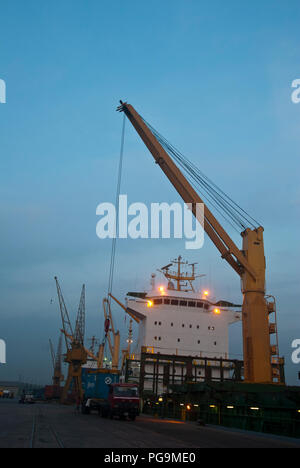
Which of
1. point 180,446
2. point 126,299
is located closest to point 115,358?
point 126,299

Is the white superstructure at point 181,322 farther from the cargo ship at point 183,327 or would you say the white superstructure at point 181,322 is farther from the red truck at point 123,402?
the red truck at point 123,402

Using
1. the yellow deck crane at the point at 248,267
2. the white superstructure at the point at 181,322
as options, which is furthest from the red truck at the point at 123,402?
the white superstructure at the point at 181,322

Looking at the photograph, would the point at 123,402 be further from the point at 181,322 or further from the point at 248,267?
the point at 181,322

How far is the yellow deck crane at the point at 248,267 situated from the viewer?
77.0ft

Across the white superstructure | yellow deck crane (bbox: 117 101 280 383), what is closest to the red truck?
yellow deck crane (bbox: 117 101 280 383)

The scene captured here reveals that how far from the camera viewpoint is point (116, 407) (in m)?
24.5

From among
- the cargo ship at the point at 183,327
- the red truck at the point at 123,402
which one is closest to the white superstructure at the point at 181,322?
the cargo ship at the point at 183,327

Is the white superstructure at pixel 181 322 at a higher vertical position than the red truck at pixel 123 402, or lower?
higher

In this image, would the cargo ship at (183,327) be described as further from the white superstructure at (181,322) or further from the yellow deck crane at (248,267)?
the yellow deck crane at (248,267)

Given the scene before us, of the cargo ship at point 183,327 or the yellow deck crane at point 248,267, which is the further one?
the cargo ship at point 183,327

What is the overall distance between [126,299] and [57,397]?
47.4 m

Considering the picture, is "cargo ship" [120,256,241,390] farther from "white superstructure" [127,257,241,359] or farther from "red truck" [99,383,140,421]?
"red truck" [99,383,140,421]

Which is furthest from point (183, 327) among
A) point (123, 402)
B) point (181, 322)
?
point (123, 402)
